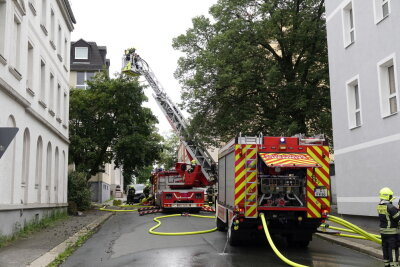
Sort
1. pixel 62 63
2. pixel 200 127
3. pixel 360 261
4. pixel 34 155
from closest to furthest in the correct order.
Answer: pixel 360 261 → pixel 34 155 → pixel 62 63 → pixel 200 127

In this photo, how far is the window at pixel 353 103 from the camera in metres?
15.5

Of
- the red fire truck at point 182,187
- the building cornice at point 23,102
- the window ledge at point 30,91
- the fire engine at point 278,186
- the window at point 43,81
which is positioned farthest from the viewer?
the red fire truck at point 182,187

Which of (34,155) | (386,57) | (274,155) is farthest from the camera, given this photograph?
(34,155)

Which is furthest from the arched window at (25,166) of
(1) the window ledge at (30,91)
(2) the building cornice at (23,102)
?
(1) the window ledge at (30,91)

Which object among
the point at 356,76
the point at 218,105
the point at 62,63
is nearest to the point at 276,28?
the point at 218,105

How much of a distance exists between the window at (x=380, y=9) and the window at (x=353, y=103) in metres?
2.35

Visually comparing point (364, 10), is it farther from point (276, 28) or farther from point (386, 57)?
point (276, 28)

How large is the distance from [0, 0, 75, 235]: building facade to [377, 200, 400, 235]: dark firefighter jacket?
853 cm

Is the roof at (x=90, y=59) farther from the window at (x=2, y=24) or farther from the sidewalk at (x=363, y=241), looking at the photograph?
the sidewalk at (x=363, y=241)

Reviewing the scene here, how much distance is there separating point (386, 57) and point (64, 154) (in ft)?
50.2

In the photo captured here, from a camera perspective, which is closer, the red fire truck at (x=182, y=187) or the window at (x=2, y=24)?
the window at (x=2, y=24)

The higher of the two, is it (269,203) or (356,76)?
(356,76)

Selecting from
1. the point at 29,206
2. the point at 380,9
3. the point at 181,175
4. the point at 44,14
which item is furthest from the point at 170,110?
the point at 380,9

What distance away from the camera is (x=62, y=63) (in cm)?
2183
